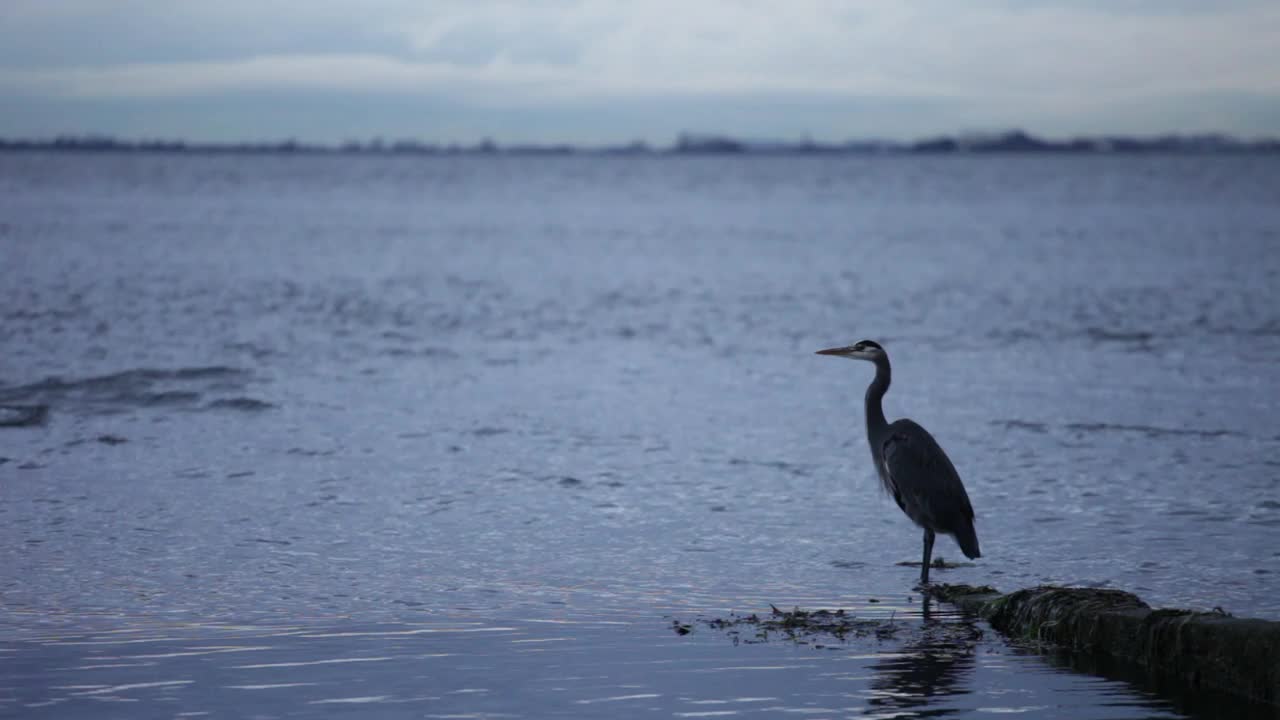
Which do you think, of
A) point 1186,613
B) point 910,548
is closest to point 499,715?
point 1186,613

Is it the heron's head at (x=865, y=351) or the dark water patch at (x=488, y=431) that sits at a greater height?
the heron's head at (x=865, y=351)

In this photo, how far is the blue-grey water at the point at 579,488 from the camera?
7469 mm

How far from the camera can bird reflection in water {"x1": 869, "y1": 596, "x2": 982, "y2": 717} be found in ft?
22.8

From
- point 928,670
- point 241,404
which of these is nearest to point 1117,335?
point 241,404

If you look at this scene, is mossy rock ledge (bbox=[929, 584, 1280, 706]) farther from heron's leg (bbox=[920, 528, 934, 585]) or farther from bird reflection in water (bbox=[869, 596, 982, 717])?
heron's leg (bbox=[920, 528, 934, 585])

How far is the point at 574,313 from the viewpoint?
32812mm

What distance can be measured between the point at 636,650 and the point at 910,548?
3.65 m

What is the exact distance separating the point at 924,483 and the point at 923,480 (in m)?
0.03

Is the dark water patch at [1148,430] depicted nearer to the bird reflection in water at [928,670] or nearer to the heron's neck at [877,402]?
the heron's neck at [877,402]

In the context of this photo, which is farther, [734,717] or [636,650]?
[636,650]

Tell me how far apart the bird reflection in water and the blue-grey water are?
0.03m

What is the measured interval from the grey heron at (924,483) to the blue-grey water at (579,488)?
19.6 inches

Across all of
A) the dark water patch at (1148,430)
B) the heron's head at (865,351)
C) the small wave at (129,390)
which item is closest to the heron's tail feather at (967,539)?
the heron's head at (865,351)

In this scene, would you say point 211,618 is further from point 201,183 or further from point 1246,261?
point 201,183
